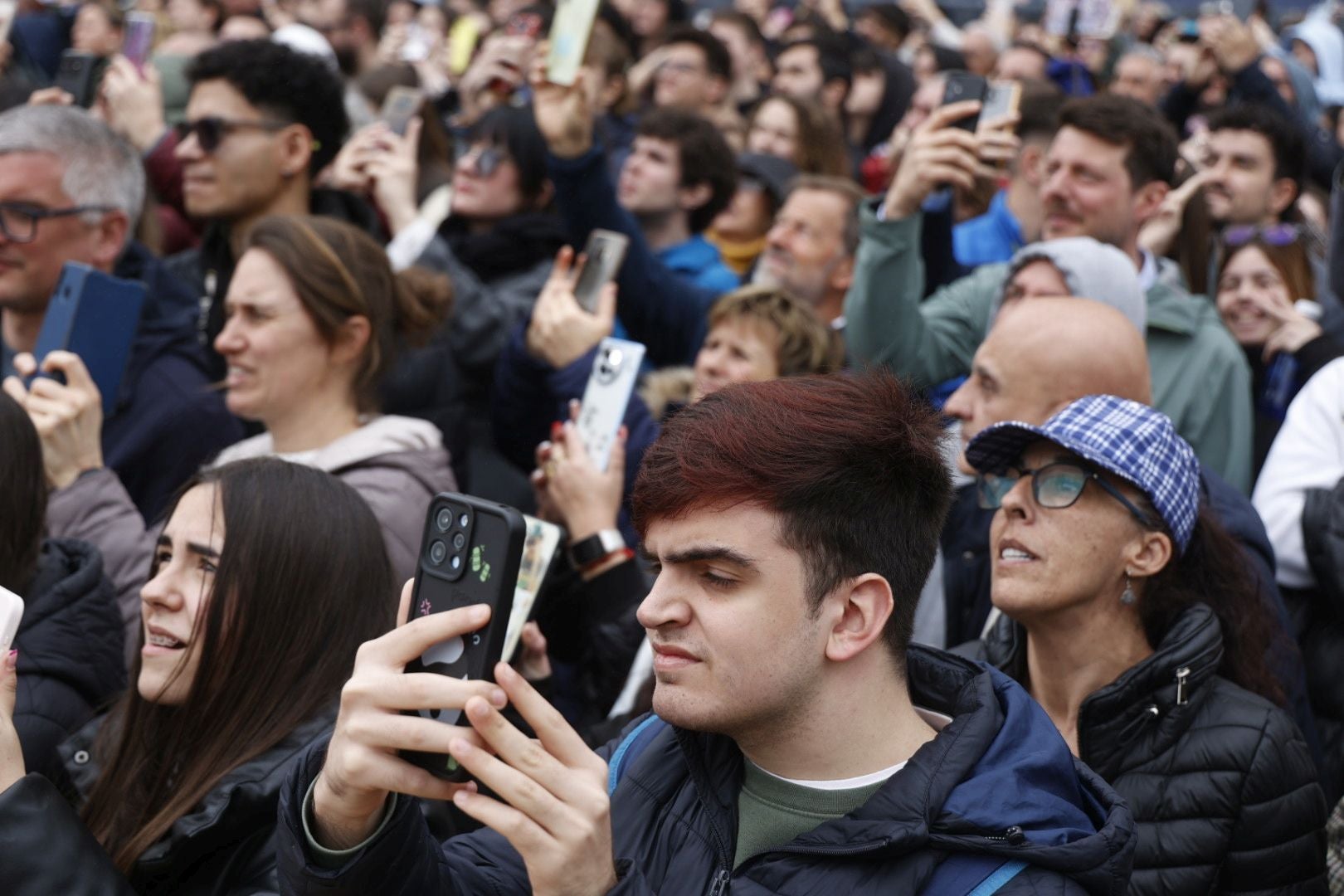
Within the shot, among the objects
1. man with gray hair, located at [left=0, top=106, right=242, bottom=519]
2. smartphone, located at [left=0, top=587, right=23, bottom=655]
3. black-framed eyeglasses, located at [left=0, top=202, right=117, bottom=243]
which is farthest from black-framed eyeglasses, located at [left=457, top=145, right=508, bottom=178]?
smartphone, located at [left=0, top=587, right=23, bottom=655]

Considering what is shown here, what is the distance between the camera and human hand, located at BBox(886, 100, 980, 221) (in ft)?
15.2

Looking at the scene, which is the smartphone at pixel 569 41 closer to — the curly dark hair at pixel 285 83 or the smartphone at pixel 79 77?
the curly dark hair at pixel 285 83

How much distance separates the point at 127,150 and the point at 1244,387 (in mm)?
3602

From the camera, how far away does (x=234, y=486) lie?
2.92 m

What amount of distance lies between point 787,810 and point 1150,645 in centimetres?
127

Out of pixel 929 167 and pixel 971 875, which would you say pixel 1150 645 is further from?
pixel 929 167

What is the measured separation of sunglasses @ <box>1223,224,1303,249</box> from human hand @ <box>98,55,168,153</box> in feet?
14.2

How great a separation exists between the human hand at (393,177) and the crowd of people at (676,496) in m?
0.02

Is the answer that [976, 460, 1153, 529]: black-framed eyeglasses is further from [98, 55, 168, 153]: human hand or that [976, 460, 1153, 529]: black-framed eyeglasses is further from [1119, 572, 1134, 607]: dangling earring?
[98, 55, 168, 153]: human hand

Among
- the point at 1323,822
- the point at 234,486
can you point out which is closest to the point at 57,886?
the point at 234,486

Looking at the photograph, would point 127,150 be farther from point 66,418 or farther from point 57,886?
point 57,886

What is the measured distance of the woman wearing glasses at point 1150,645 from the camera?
2.94m

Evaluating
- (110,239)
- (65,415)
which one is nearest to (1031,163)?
(110,239)

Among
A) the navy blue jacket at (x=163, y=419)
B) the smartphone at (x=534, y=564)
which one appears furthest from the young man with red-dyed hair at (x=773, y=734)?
the navy blue jacket at (x=163, y=419)
